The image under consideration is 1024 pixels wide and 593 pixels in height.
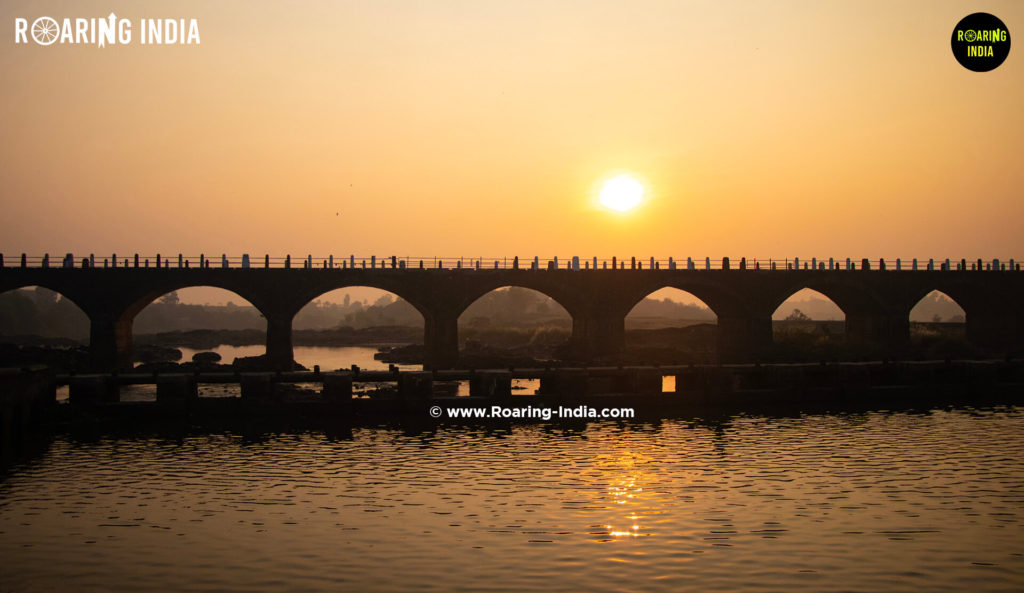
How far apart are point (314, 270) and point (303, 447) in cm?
3181

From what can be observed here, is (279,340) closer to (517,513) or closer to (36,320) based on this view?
(517,513)

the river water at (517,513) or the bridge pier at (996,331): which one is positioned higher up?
the bridge pier at (996,331)

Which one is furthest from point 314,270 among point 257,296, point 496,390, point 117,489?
point 117,489

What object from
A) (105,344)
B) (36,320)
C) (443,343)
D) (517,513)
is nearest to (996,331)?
(443,343)

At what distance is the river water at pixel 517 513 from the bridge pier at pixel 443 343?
28605 millimetres

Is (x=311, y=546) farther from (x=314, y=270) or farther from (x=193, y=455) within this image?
(x=314, y=270)

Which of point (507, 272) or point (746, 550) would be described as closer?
point (746, 550)

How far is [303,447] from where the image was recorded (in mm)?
32219

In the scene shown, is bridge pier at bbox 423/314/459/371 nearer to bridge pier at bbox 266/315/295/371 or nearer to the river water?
bridge pier at bbox 266/315/295/371

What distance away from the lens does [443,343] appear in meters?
63.1

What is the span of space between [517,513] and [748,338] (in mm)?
50034

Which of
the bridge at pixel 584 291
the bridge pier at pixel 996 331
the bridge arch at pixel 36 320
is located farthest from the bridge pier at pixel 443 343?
the bridge arch at pixel 36 320

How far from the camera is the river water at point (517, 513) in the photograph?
17.3 metres

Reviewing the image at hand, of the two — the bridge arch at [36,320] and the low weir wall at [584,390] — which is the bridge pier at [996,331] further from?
the bridge arch at [36,320]
